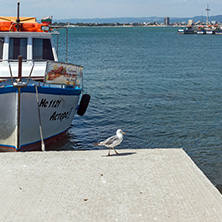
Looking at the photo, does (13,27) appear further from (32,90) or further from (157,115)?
(157,115)

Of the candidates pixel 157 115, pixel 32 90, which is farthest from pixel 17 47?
pixel 157 115

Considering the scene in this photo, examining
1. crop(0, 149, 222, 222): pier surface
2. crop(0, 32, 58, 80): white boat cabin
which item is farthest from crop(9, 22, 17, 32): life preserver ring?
crop(0, 149, 222, 222): pier surface

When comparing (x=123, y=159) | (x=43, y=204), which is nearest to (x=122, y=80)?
(x=123, y=159)

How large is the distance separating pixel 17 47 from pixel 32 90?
2.88 m

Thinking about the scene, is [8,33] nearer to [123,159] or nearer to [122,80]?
[123,159]

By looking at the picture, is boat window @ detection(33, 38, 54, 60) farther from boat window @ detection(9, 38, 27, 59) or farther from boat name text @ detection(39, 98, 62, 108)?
boat name text @ detection(39, 98, 62, 108)

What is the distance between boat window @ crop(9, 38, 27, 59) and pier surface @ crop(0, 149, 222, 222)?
5125 mm

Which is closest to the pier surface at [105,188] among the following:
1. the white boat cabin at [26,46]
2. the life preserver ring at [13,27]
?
the white boat cabin at [26,46]

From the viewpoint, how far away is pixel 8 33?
43.6ft

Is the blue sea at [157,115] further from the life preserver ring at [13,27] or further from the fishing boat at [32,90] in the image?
Answer: the life preserver ring at [13,27]

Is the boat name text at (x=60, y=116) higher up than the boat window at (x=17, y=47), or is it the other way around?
the boat window at (x=17, y=47)

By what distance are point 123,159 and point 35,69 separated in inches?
184

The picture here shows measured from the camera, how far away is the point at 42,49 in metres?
13.8

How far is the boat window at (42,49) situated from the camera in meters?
13.7
